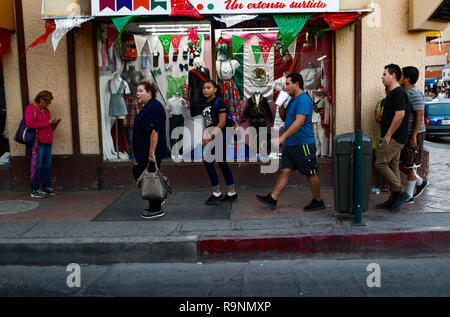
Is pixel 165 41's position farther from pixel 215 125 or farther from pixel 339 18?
pixel 339 18

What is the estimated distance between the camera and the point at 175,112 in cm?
821

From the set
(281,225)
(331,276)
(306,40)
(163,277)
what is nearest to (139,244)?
(163,277)

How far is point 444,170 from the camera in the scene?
30.0ft

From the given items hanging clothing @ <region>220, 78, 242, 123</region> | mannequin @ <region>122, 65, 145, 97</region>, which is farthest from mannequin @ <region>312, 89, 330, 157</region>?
mannequin @ <region>122, 65, 145, 97</region>

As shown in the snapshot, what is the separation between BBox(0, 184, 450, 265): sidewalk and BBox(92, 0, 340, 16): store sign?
2897 millimetres

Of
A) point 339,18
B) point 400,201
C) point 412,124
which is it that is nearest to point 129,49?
point 339,18

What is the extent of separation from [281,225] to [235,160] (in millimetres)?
2556

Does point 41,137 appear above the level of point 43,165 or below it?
above

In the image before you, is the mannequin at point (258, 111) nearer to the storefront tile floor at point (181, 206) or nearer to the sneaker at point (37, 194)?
the storefront tile floor at point (181, 206)

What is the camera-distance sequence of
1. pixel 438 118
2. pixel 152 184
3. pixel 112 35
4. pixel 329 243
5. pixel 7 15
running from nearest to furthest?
pixel 329 243
pixel 152 184
pixel 7 15
pixel 112 35
pixel 438 118

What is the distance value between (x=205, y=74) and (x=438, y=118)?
10462 millimetres

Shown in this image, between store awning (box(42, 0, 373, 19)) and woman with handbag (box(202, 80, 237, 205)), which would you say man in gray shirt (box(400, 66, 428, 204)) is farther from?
woman with handbag (box(202, 80, 237, 205))
